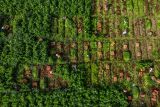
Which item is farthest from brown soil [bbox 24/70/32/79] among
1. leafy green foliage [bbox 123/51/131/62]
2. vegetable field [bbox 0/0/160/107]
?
leafy green foliage [bbox 123/51/131/62]

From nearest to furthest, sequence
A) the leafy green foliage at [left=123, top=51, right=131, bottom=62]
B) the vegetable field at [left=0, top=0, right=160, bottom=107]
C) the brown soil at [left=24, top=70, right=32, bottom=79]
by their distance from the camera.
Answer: the vegetable field at [left=0, top=0, right=160, bottom=107] → the brown soil at [left=24, top=70, right=32, bottom=79] → the leafy green foliage at [left=123, top=51, right=131, bottom=62]

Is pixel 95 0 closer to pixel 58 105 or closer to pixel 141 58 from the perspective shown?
pixel 141 58

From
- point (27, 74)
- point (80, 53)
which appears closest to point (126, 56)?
point (80, 53)

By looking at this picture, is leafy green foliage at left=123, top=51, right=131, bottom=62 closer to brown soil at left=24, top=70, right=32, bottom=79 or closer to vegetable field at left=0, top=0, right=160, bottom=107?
vegetable field at left=0, top=0, right=160, bottom=107

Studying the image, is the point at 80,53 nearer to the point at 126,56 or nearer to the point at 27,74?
the point at 126,56

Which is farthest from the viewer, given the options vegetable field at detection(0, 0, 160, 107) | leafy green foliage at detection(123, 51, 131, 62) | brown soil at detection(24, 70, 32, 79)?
leafy green foliage at detection(123, 51, 131, 62)

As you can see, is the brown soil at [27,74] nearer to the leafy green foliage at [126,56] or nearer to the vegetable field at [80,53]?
the vegetable field at [80,53]

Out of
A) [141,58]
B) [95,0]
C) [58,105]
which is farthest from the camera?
[95,0]

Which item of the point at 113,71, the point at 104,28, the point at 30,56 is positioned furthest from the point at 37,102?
the point at 104,28

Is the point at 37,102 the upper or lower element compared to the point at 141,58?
lower
